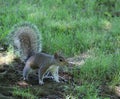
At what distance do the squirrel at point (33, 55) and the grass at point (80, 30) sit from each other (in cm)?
37

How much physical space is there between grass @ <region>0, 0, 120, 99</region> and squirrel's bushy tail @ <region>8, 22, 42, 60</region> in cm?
60

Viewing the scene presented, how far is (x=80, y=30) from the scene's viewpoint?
5.94 m

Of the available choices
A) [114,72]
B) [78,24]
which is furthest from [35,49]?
[78,24]

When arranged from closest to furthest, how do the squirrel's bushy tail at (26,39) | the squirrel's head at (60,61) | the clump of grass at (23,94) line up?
the clump of grass at (23,94)
the squirrel's head at (60,61)
the squirrel's bushy tail at (26,39)

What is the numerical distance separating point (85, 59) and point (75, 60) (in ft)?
0.48

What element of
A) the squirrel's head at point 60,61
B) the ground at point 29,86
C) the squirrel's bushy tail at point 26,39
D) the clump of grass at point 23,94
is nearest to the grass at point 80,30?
the ground at point 29,86

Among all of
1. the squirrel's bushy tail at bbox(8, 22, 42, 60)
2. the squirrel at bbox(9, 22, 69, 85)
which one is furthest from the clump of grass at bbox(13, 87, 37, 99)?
the squirrel's bushy tail at bbox(8, 22, 42, 60)

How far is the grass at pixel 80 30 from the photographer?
4371mm

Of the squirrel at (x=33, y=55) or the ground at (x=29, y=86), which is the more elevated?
the squirrel at (x=33, y=55)

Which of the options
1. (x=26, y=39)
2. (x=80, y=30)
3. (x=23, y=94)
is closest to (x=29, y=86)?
(x=23, y=94)

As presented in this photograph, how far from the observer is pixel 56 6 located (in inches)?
274

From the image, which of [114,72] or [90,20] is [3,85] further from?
[90,20]

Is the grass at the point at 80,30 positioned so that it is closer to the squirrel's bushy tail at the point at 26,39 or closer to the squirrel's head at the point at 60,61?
the squirrel's head at the point at 60,61

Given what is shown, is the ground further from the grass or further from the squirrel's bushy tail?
the squirrel's bushy tail
